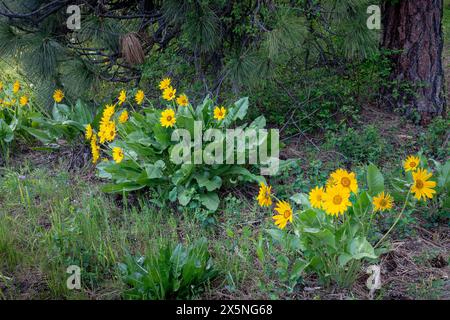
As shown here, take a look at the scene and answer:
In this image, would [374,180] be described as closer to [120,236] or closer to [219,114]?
[219,114]

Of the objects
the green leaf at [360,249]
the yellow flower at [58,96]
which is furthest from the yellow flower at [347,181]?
the yellow flower at [58,96]

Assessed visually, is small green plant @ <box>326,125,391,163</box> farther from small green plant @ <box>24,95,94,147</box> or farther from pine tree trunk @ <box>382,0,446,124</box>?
small green plant @ <box>24,95,94,147</box>

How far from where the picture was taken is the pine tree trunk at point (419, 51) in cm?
422

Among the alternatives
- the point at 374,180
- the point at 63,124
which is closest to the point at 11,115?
the point at 63,124

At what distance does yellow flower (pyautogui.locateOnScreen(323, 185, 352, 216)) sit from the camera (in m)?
2.27

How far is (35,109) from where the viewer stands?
189 inches

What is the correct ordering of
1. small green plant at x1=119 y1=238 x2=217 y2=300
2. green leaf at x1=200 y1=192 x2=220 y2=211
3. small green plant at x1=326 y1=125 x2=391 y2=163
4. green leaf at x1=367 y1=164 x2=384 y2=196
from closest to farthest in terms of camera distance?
small green plant at x1=119 y1=238 x2=217 y2=300 → green leaf at x1=367 y1=164 x2=384 y2=196 → green leaf at x1=200 y1=192 x2=220 y2=211 → small green plant at x1=326 y1=125 x2=391 y2=163

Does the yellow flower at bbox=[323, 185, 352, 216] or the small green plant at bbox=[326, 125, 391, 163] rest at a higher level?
the yellow flower at bbox=[323, 185, 352, 216]

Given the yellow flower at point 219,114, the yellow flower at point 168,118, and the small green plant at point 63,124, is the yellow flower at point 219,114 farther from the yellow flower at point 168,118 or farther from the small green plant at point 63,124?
the small green plant at point 63,124

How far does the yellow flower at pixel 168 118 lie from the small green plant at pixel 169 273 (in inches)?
36.8

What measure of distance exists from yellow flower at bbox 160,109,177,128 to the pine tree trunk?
2.02m

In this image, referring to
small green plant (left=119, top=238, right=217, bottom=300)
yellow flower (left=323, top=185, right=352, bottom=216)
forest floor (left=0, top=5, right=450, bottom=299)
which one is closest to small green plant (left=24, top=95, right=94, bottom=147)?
forest floor (left=0, top=5, right=450, bottom=299)

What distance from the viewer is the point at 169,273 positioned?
2473 millimetres

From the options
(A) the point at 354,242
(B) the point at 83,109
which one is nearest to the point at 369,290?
(A) the point at 354,242
